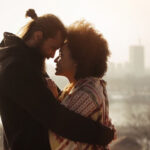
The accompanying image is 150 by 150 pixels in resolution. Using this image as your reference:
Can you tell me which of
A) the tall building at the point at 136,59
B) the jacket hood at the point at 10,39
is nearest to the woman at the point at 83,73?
the jacket hood at the point at 10,39

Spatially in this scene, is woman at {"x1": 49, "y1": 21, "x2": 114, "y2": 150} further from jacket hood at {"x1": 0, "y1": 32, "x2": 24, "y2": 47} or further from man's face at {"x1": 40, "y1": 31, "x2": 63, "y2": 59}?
jacket hood at {"x1": 0, "y1": 32, "x2": 24, "y2": 47}

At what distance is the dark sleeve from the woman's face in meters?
0.16

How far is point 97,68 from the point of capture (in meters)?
1.20

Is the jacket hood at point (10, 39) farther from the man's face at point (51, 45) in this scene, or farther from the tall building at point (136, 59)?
the tall building at point (136, 59)

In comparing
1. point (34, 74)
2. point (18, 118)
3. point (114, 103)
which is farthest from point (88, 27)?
point (114, 103)

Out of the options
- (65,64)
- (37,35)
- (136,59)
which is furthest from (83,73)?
(136,59)

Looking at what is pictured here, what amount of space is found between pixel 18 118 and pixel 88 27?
0.34 metres

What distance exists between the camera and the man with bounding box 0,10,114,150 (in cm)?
105

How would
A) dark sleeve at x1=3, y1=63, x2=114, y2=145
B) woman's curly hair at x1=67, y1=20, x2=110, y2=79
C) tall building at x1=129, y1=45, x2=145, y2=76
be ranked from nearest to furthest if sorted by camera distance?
1. dark sleeve at x1=3, y1=63, x2=114, y2=145
2. woman's curly hair at x1=67, y1=20, x2=110, y2=79
3. tall building at x1=129, y1=45, x2=145, y2=76

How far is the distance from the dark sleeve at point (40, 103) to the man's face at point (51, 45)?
5.6 inches

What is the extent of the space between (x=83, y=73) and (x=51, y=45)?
0.13 metres

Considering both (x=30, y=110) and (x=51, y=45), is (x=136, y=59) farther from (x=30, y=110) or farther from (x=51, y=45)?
(x=30, y=110)

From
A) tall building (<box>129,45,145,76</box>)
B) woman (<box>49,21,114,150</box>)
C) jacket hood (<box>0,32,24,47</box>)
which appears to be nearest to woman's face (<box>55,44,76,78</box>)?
woman (<box>49,21,114,150</box>)

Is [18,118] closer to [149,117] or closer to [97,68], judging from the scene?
[97,68]
